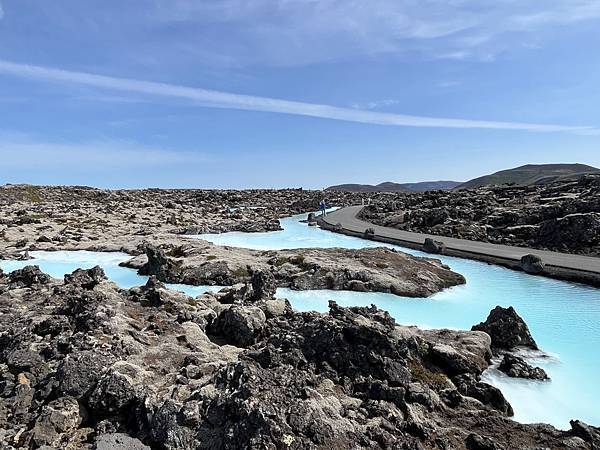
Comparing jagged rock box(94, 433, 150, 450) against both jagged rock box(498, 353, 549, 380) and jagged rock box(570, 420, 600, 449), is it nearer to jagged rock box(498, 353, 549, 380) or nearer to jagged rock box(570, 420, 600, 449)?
jagged rock box(570, 420, 600, 449)

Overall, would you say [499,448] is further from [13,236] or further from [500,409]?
[13,236]

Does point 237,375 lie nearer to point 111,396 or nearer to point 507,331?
point 111,396

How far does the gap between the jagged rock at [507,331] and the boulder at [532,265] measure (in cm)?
1801

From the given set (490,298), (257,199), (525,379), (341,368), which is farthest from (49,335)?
(257,199)

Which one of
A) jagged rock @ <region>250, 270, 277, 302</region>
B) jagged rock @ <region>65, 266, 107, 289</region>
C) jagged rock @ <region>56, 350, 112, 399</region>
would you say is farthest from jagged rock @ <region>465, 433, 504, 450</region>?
jagged rock @ <region>65, 266, 107, 289</region>

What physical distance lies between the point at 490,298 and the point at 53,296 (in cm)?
2922

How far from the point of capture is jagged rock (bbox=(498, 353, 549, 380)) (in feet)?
56.9

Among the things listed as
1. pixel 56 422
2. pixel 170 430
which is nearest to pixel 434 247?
pixel 170 430

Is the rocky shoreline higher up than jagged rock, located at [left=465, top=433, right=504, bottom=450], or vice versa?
the rocky shoreline

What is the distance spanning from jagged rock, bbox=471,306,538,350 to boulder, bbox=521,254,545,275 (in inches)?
709

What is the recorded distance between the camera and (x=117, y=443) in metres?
10.1

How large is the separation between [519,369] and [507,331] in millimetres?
3432

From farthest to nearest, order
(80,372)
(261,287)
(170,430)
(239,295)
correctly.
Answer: (261,287), (239,295), (80,372), (170,430)

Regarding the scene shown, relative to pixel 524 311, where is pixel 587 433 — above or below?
above
